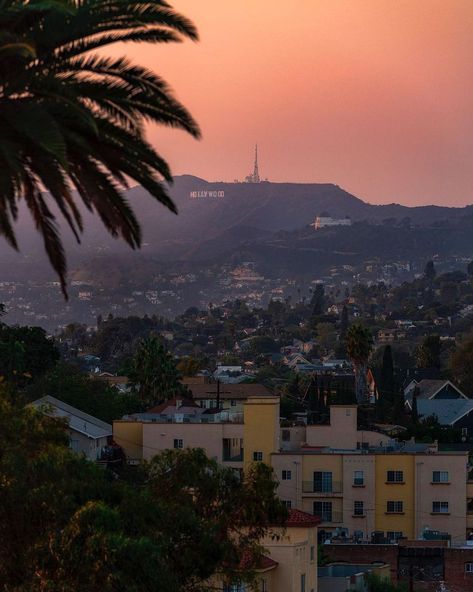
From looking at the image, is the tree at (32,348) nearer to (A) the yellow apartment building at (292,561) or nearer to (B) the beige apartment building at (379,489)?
(B) the beige apartment building at (379,489)

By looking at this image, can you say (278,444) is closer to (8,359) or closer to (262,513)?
(8,359)

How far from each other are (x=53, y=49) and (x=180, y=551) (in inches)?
400

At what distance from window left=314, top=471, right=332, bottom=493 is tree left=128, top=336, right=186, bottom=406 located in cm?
3673

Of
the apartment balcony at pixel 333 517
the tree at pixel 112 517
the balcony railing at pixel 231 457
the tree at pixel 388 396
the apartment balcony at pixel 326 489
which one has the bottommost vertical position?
the tree at pixel 388 396

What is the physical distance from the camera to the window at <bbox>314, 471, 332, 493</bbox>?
3103 inches

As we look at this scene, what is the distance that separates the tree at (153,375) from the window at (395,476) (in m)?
37.3

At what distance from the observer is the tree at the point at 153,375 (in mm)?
116312

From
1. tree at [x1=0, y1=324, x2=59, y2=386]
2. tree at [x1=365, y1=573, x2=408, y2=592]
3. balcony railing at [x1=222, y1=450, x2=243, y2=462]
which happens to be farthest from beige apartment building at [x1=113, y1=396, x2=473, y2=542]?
tree at [x1=0, y1=324, x2=59, y2=386]

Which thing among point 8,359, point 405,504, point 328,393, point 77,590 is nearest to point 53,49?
point 77,590

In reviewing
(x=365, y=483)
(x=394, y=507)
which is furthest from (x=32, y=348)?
(x=394, y=507)

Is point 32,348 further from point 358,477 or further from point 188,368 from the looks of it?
point 358,477

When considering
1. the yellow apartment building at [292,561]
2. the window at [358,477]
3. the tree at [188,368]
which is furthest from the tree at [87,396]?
the tree at [188,368]

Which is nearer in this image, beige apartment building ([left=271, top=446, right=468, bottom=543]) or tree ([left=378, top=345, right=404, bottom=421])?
beige apartment building ([left=271, top=446, right=468, bottom=543])

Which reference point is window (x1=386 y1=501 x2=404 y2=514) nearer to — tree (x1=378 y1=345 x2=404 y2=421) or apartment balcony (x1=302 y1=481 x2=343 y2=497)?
apartment balcony (x1=302 y1=481 x2=343 y2=497)
